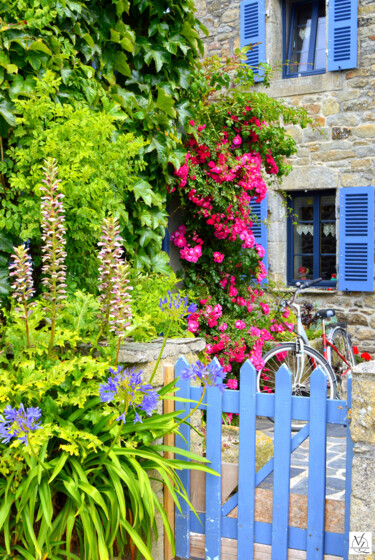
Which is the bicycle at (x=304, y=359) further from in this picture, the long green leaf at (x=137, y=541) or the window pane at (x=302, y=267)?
the long green leaf at (x=137, y=541)

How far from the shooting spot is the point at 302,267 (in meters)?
8.67

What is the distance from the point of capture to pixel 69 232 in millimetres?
2973

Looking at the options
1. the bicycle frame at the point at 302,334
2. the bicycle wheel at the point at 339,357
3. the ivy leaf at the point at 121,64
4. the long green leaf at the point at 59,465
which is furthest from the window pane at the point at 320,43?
the long green leaf at the point at 59,465

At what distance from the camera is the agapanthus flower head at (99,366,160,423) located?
2314mm

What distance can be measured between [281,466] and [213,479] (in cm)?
33

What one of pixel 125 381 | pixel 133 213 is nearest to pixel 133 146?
pixel 133 213

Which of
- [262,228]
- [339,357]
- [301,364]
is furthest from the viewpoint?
[262,228]

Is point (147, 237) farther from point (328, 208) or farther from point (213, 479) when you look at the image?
point (328, 208)

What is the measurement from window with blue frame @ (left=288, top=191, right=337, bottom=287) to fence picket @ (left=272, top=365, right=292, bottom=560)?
5.78 meters

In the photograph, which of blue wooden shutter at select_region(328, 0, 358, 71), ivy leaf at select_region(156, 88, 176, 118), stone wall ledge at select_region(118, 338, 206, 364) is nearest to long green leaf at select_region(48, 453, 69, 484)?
stone wall ledge at select_region(118, 338, 206, 364)

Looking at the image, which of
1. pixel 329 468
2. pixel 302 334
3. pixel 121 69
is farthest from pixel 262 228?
pixel 121 69

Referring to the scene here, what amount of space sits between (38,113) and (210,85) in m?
2.30

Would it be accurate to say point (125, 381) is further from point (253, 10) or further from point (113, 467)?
point (253, 10)

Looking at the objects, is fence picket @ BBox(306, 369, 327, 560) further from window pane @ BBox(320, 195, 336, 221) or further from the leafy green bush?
window pane @ BBox(320, 195, 336, 221)
